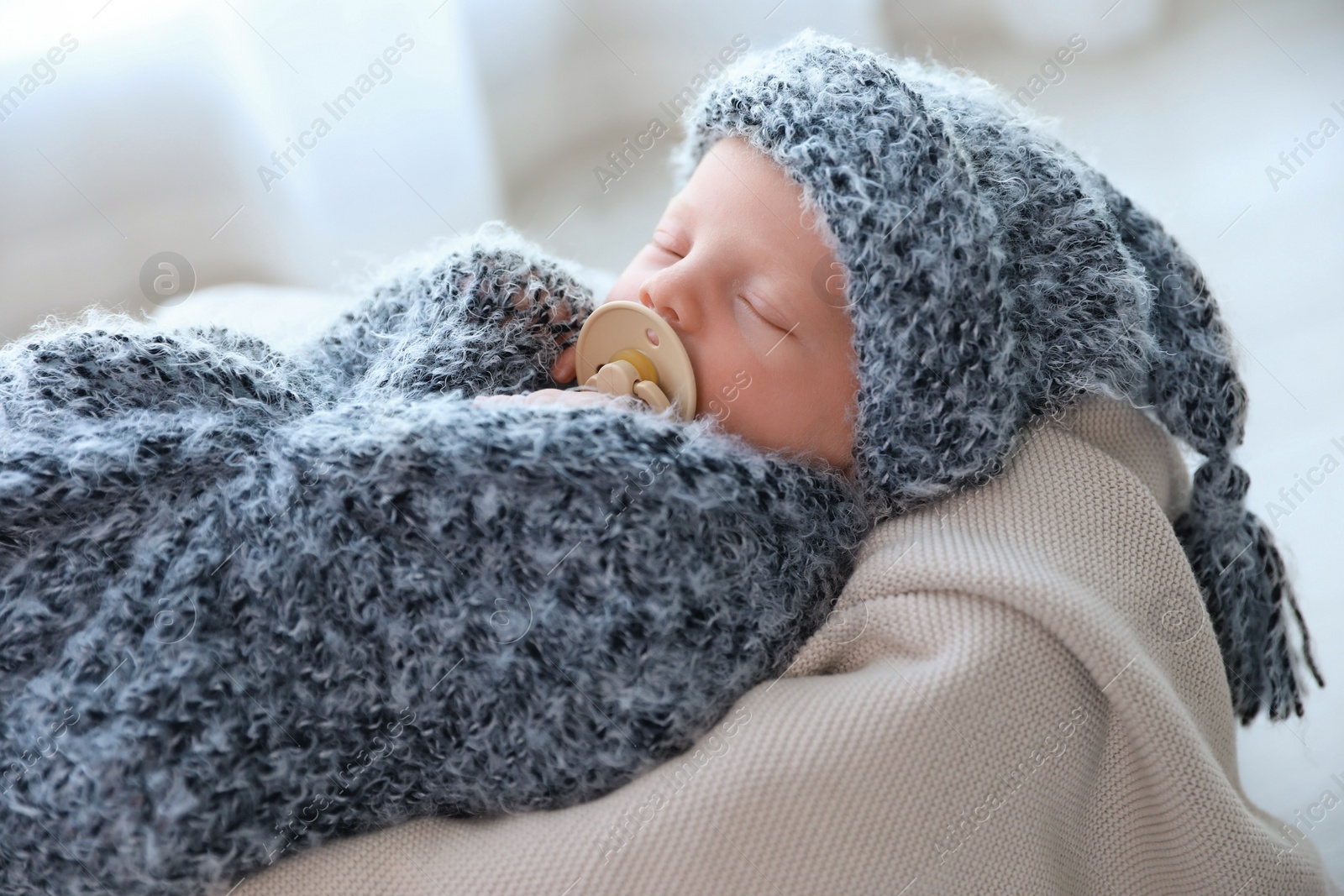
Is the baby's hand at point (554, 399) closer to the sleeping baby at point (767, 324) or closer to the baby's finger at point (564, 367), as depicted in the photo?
the sleeping baby at point (767, 324)

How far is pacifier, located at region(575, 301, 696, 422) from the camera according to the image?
34.9 inches

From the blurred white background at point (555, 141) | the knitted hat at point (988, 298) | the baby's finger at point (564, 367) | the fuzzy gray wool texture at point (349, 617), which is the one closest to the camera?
the fuzzy gray wool texture at point (349, 617)

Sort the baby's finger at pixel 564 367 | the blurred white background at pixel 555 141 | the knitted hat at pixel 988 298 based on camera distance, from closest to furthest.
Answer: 1. the knitted hat at pixel 988 298
2. the baby's finger at pixel 564 367
3. the blurred white background at pixel 555 141

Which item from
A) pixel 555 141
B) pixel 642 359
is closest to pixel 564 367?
pixel 642 359

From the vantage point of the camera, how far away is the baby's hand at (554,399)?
33.4 inches

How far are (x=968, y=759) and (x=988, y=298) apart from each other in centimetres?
36

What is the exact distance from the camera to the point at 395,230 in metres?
1.61

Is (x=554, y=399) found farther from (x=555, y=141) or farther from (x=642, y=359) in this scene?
(x=555, y=141)

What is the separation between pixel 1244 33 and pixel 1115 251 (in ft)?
4.55

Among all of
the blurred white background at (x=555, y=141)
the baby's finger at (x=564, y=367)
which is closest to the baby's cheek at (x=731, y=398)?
the baby's finger at (x=564, y=367)

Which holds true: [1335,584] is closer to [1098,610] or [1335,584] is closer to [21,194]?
[1098,610]

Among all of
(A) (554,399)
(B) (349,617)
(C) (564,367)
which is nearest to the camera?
(B) (349,617)

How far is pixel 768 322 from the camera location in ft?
2.93

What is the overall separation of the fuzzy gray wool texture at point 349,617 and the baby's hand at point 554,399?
0.16 feet
